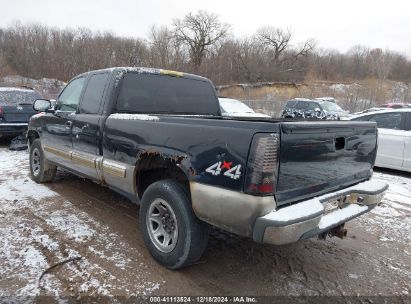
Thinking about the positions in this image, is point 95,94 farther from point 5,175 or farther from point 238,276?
point 5,175

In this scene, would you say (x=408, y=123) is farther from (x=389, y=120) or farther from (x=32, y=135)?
(x=32, y=135)

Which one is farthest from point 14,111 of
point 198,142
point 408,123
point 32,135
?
point 408,123

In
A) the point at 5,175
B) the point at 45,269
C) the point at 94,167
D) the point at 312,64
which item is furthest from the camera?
the point at 312,64

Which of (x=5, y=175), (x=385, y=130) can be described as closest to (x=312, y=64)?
(x=385, y=130)

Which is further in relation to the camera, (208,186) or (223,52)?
(223,52)

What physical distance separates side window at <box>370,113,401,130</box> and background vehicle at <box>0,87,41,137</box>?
31.1 feet

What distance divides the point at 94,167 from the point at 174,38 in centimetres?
5714

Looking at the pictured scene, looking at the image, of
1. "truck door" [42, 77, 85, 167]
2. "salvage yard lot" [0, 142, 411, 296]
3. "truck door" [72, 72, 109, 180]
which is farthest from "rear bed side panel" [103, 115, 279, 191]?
"truck door" [42, 77, 85, 167]

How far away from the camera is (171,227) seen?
3293 millimetres

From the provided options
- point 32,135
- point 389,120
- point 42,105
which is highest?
point 42,105

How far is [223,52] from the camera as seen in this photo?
57.2 metres

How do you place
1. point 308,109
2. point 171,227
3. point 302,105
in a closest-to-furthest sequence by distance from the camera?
point 171,227 → point 308,109 → point 302,105

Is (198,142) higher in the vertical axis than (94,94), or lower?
lower

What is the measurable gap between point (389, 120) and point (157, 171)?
674cm
